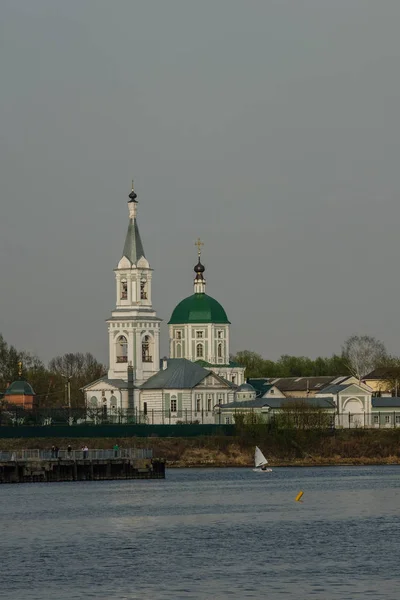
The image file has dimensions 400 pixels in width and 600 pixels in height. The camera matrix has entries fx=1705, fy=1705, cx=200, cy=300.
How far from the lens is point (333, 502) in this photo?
87688 mm

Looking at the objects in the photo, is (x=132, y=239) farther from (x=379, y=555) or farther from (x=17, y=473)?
(x=379, y=555)

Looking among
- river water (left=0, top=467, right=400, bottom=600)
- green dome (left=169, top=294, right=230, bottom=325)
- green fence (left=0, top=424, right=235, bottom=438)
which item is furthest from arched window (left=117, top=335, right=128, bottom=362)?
river water (left=0, top=467, right=400, bottom=600)

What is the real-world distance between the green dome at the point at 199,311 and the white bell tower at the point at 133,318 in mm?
10222

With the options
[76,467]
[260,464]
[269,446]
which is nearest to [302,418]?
[269,446]

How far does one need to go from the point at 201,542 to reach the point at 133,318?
102298 millimetres

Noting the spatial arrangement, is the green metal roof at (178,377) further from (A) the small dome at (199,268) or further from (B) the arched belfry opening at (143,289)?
(A) the small dome at (199,268)

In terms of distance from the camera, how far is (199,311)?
590 ft

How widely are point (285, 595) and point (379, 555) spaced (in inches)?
408

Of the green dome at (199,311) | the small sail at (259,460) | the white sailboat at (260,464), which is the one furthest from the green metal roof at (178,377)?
the white sailboat at (260,464)

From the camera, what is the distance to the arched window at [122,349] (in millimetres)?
169625

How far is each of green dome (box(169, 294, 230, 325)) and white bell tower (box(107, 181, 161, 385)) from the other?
33.5ft

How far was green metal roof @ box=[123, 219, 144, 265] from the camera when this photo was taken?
555ft

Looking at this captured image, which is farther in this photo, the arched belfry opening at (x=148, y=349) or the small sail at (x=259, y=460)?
the arched belfry opening at (x=148, y=349)

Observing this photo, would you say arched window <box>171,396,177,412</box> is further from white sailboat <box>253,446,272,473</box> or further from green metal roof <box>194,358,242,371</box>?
white sailboat <box>253,446,272,473</box>
